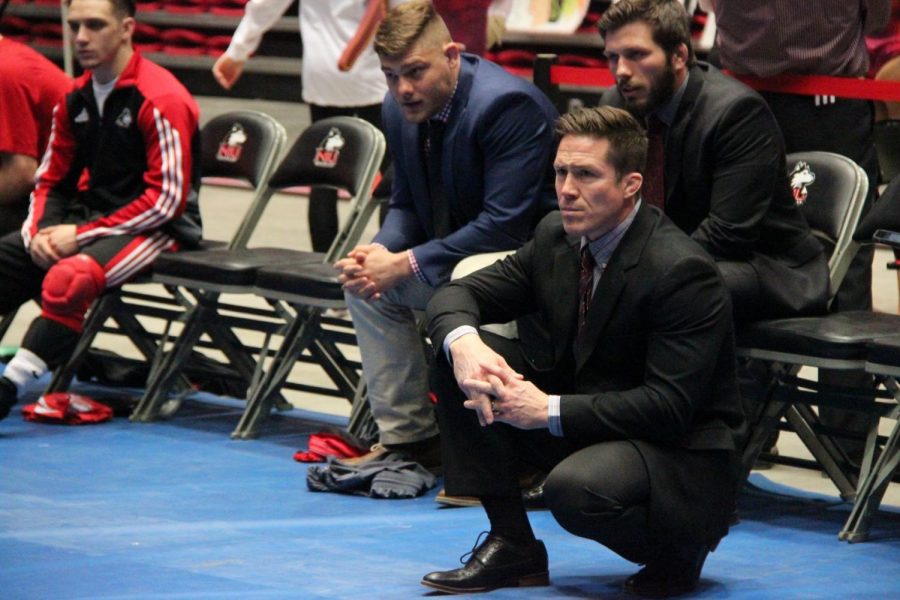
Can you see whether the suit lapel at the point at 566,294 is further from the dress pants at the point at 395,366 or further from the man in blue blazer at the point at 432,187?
the dress pants at the point at 395,366

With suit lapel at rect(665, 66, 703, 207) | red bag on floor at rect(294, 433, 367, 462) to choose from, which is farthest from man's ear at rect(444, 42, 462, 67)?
red bag on floor at rect(294, 433, 367, 462)

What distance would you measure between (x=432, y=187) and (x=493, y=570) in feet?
4.88

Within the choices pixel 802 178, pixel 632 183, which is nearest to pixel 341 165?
pixel 802 178

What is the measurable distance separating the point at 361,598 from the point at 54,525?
1061mm

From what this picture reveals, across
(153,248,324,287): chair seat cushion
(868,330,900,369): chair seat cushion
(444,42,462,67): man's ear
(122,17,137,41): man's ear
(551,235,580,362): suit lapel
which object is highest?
(444,42,462,67): man's ear

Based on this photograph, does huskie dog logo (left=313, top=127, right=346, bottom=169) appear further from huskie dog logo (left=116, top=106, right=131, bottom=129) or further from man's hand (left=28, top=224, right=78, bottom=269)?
man's hand (left=28, top=224, right=78, bottom=269)

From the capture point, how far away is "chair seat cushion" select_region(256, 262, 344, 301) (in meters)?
5.00

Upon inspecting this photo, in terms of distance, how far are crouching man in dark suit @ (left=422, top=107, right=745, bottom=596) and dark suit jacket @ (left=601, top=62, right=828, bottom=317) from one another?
62 centimetres

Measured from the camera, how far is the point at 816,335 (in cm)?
409

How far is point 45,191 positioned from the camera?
5.85m

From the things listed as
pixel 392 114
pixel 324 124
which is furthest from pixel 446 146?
pixel 324 124

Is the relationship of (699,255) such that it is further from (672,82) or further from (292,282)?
(292,282)

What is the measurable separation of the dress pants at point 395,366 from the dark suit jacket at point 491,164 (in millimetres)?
185

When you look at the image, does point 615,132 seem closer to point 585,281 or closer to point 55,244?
point 585,281
